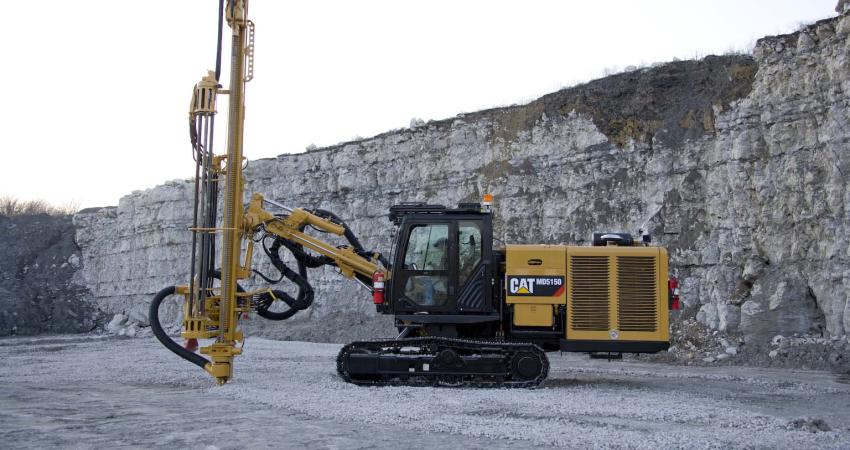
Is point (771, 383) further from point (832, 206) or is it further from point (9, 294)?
point (9, 294)

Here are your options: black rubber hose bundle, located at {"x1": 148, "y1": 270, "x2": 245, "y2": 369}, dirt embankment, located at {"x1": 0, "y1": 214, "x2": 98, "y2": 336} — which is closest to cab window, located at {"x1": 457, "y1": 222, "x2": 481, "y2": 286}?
black rubber hose bundle, located at {"x1": 148, "y1": 270, "x2": 245, "y2": 369}

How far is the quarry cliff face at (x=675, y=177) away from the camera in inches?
647

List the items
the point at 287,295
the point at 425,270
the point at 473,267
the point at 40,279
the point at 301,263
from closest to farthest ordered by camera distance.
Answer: the point at 473,267 < the point at 425,270 < the point at 287,295 < the point at 301,263 < the point at 40,279

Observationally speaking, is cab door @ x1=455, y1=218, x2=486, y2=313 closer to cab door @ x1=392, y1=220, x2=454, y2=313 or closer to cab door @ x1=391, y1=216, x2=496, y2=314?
cab door @ x1=391, y1=216, x2=496, y2=314

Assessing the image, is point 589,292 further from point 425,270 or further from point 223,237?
point 223,237

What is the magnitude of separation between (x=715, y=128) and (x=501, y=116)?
25.5ft

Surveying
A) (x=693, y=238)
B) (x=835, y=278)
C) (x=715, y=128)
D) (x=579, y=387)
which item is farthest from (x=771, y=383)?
(x=715, y=128)

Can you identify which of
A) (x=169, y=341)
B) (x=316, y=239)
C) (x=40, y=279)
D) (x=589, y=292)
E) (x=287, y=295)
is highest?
(x=316, y=239)

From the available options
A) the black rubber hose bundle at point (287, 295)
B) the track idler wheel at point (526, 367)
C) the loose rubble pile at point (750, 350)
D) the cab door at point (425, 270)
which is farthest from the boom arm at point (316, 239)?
the loose rubble pile at point (750, 350)

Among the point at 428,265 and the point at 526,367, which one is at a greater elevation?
the point at 428,265

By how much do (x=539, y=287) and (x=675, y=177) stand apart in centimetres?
1107

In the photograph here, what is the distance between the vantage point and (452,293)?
10.9 m

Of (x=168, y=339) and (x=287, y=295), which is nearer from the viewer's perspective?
(x=168, y=339)

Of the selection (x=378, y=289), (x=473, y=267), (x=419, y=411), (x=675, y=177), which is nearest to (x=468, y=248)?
(x=473, y=267)
